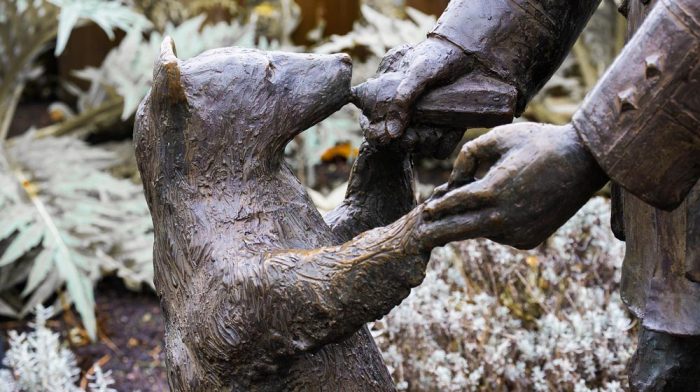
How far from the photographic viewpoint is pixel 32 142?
13.6ft

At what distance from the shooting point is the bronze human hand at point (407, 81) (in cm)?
137

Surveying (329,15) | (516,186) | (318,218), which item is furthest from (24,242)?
(329,15)

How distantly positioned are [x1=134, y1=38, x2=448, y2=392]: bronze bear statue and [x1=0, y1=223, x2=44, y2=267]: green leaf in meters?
2.19

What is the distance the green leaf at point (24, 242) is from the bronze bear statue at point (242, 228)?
7.20 ft

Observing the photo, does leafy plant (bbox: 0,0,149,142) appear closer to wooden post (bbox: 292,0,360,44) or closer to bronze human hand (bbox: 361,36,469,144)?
wooden post (bbox: 292,0,360,44)

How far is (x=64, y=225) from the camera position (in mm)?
3660

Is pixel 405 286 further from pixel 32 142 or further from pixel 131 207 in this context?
pixel 32 142

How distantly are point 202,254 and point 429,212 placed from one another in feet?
1.33

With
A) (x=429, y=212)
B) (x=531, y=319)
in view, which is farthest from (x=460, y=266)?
(x=429, y=212)

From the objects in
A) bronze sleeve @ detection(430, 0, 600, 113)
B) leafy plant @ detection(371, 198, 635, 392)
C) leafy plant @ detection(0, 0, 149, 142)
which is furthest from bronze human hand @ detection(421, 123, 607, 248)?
leafy plant @ detection(0, 0, 149, 142)

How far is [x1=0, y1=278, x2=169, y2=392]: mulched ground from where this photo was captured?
337 cm

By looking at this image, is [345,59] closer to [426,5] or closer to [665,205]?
[665,205]

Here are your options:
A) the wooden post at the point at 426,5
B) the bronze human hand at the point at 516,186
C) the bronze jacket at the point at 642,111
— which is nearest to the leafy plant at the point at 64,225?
the bronze jacket at the point at 642,111

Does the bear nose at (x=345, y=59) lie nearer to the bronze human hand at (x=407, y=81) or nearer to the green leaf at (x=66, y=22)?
the bronze human hand at (x=407, y=81)
